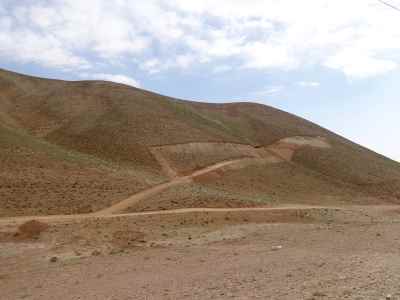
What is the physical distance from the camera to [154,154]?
46.2 meters

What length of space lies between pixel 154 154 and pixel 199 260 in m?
29.9

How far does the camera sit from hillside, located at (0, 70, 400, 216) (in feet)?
106

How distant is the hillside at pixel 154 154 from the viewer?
3225cm

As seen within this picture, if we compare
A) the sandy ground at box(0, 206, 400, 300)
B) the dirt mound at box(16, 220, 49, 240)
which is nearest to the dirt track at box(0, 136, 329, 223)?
the dirt mound at box(16, 220, 49, 240)

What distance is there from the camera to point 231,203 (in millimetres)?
33406

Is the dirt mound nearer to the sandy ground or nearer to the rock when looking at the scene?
the sandy ground

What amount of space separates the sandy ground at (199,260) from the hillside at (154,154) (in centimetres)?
574

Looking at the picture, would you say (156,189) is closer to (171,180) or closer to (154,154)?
(171,180)

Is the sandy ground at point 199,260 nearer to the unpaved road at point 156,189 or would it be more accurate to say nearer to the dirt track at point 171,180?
the dirt track at point 171,180

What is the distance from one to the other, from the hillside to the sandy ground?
574 centimetres

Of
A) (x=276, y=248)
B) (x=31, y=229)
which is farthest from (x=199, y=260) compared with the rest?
(x=31, y=229)

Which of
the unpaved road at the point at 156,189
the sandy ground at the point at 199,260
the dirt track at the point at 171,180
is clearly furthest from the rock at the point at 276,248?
the unpaved road at the point at 156,189

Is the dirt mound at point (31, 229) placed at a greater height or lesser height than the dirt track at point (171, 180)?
lesser

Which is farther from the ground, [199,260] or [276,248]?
[276,248]
